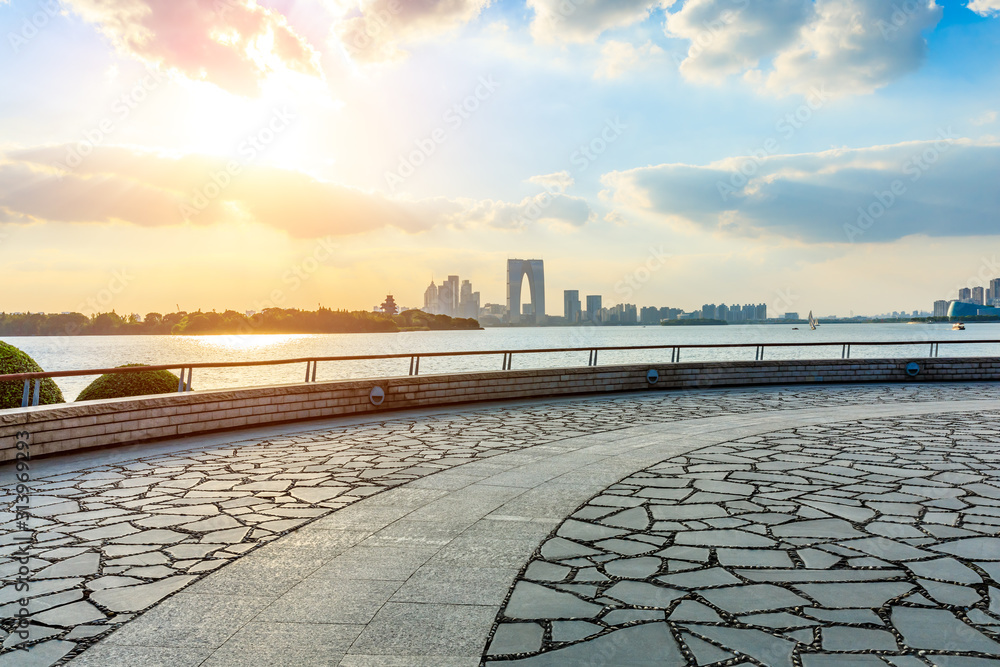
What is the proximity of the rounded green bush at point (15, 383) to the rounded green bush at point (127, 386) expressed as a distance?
0.67 metres

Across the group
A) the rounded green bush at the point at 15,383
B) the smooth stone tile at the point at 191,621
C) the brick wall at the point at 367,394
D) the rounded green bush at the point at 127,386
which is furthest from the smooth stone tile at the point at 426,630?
the rounded green bush at the point at 127,386

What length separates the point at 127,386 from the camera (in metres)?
11.0

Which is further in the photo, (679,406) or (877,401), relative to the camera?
(877,401)

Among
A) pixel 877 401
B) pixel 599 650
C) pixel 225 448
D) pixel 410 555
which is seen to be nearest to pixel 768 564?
pixel 599 650

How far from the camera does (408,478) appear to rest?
6.47 m

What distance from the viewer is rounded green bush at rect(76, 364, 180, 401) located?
10.9 m

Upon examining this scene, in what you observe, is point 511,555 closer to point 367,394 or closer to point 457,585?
point 457,585

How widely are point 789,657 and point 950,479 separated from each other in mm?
4622

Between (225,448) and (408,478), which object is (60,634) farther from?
(225,448)

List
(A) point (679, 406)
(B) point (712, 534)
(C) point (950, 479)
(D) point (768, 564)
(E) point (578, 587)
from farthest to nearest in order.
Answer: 1. (A) point (679, 406)
2. (C) point (950, 479)
3. (B) point (712, 534)
4. (D) point (768, 564)
5. (E) point (578, 587)

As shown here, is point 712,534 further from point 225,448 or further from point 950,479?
point 225,448

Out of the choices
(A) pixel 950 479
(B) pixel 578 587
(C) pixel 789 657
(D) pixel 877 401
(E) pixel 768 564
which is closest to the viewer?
(C) pixel 789 657

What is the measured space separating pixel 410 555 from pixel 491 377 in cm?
872

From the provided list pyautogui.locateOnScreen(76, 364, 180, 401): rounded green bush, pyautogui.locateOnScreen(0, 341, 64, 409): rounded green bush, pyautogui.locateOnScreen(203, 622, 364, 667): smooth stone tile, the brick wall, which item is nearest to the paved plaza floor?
pyautogui.locateOnScreen(203, 622, 364, 667): smooth stone tile
